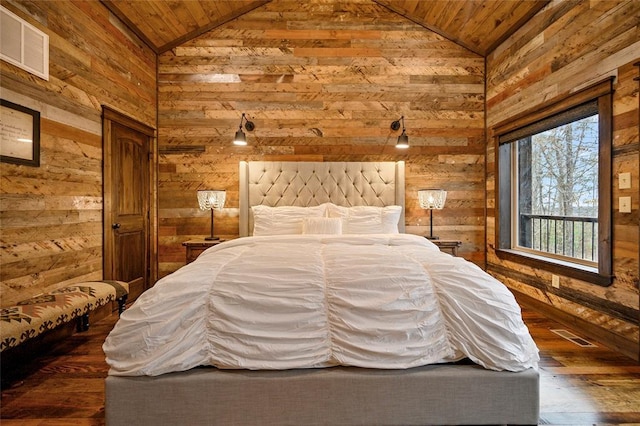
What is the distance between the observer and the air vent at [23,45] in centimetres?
226

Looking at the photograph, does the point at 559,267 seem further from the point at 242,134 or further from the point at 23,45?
the point at 23,45

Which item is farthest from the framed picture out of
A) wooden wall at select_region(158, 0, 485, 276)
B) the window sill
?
the window sill

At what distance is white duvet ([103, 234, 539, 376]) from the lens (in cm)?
147

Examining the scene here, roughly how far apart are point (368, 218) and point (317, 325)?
7.85 ft

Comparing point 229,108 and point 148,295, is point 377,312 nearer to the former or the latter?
point 148,295

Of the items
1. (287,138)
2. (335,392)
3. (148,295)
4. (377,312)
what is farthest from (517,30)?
(148,295)

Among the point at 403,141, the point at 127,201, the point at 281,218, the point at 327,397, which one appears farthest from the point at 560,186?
the point at 127,201

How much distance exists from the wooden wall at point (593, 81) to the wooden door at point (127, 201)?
4.26m

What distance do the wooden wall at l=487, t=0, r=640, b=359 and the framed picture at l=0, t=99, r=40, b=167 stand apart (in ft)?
14.1

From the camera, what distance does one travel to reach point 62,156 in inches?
109

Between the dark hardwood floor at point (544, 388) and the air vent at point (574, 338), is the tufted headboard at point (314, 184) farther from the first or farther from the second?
the dark hardwood floor at point (544, 388)

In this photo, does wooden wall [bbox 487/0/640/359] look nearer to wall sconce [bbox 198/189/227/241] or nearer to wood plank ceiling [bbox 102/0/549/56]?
wood plank ceiling [bbox 102/0/549/56]

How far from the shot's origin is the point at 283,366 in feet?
4.83

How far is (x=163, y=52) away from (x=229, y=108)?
3.59 ft
